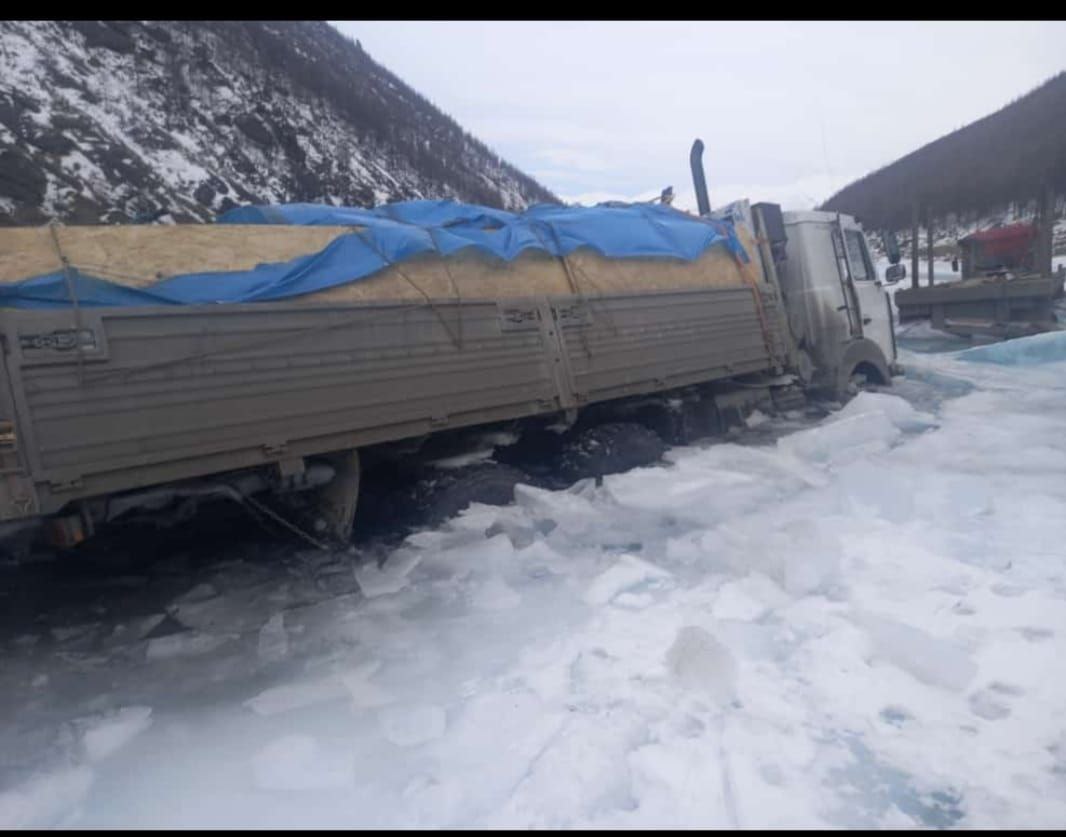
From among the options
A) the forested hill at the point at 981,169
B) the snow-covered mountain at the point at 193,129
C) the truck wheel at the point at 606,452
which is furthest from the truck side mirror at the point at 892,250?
the forested hill at the point at 981,169

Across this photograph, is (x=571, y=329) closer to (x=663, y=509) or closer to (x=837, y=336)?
(x=663, y=509)

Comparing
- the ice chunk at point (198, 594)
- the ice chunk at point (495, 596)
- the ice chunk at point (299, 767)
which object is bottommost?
the ice chunk at point (299, 767)

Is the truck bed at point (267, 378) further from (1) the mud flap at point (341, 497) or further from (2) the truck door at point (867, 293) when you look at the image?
(2) the truck door at point (867, 293)

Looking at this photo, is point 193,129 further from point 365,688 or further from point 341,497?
point 365,688

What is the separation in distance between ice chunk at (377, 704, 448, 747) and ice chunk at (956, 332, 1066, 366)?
43.6 ft

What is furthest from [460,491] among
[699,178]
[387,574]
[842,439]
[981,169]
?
[981,169]

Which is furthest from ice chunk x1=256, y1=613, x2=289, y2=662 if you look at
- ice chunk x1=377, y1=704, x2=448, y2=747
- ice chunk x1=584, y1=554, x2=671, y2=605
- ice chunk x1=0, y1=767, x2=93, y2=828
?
ice chunk x1=584, y1=554, x2=671, y2=605

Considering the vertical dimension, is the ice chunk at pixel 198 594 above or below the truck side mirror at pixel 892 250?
below

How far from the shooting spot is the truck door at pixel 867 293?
9.14 metres

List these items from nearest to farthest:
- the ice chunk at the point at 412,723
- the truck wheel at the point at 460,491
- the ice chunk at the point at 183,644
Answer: the ice chunk at the point at 412,723, the ice chunk at the point at 183,644, the truck wheel at the point at 460,491

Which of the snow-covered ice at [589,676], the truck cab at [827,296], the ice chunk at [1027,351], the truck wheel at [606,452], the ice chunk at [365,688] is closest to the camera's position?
the snow-covered ice at [589,676]

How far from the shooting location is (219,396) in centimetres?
407

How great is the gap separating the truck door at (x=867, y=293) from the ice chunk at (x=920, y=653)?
6487 millimetres

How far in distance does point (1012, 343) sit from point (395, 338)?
12.7m
